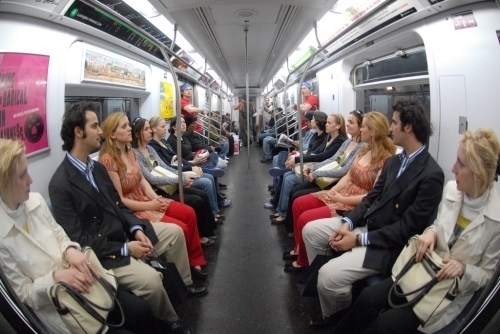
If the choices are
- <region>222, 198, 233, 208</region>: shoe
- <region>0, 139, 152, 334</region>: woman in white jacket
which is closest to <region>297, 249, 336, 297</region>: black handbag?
<region>0, 139, 152, 334</region>: woman in white jacket

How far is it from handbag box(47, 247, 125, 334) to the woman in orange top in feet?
3.65

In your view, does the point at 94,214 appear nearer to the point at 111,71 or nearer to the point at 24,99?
the point at 24,99

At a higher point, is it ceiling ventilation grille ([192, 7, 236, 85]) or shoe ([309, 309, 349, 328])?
ceiling ventilation grille ([192, 7, 236, 85])

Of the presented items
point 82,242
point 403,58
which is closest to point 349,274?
point 82,242

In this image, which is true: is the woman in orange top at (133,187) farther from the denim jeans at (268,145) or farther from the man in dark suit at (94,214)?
the denim jeans at (268,145)

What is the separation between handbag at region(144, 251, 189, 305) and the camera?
220cm

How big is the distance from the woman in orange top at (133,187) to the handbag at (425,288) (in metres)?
1.76

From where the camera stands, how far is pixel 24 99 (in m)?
2.07

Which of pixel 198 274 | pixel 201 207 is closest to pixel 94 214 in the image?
pixel 198 274

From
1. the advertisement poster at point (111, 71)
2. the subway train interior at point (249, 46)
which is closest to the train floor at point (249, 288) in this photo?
the subway train interior at point (249, 46)

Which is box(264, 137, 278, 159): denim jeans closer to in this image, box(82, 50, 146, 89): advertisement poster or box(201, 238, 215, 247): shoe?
box(82, 50, 146, 89): advertisement poster

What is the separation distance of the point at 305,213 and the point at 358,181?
546mm

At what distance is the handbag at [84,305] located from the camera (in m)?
1.45

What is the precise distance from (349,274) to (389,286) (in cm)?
27
